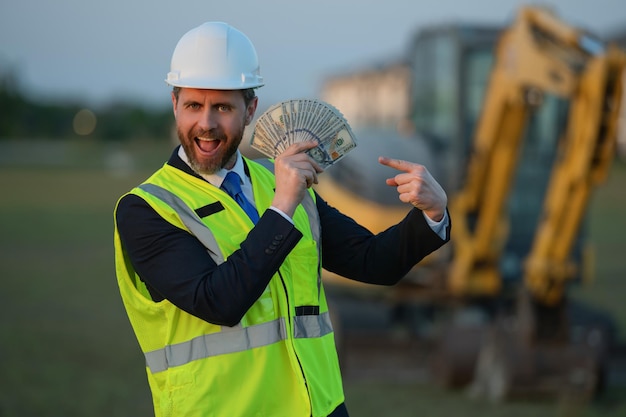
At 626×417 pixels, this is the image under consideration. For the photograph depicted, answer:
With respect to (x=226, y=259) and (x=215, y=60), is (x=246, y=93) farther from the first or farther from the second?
(x=226, y=259)

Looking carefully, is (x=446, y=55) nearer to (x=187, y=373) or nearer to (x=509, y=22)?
(x=509, y=22)

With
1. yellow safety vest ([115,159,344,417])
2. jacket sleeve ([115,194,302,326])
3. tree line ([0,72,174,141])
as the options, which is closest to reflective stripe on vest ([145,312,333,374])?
yellow safety vest ([115,159,344,417])

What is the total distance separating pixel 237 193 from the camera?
2424mm

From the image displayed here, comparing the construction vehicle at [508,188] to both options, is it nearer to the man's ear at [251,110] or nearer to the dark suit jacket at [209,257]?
the dark suit jacket at [209,257]

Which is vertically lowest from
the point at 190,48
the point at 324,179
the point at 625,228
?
the point at 625,228

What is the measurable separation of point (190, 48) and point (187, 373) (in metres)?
0.80

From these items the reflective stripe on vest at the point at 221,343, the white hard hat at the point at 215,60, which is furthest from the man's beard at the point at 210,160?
the reflective stripe on vest at the point at 221,343

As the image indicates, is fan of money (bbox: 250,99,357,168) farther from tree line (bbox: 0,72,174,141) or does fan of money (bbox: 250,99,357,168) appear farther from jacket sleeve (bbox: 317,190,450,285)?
tree line (bbox: 0,72,174,141)

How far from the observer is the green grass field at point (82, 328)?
6992mm

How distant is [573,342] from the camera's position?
757 centimetres

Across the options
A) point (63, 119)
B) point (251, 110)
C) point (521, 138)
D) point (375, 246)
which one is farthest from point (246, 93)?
point (63, 119)

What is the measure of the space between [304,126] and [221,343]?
57 centimetres

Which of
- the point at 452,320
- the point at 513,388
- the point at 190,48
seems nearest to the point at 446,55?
the point at 452,320

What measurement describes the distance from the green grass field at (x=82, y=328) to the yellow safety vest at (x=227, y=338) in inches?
177
